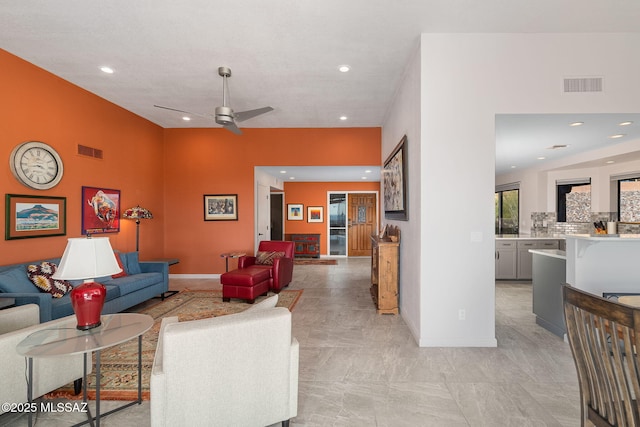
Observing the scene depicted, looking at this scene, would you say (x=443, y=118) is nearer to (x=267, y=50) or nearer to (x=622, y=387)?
(x=267, y=50)

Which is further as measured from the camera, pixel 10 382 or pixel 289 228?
pixel 289 228

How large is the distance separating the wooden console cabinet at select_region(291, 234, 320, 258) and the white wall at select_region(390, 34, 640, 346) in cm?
679

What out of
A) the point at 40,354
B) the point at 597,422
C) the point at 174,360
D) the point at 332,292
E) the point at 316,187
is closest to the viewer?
the point at 597,422

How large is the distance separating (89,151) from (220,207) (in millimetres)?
2406

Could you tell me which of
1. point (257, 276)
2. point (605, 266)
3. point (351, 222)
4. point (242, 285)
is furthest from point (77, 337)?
point (351, 222)

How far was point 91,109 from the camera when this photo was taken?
4523 millimetres

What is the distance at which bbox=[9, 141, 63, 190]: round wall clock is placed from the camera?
11.4 feet

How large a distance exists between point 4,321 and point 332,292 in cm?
406

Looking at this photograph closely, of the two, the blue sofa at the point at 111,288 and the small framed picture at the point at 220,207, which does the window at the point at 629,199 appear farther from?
the blue sofa at the point at 111,288

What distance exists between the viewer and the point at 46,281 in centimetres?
326

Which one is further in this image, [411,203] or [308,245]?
[308,245]

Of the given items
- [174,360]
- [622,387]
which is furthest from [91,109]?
[622,387]

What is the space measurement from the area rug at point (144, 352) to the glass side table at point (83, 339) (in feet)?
0.62

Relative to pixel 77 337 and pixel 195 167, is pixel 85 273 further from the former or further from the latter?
pixel 195 167
